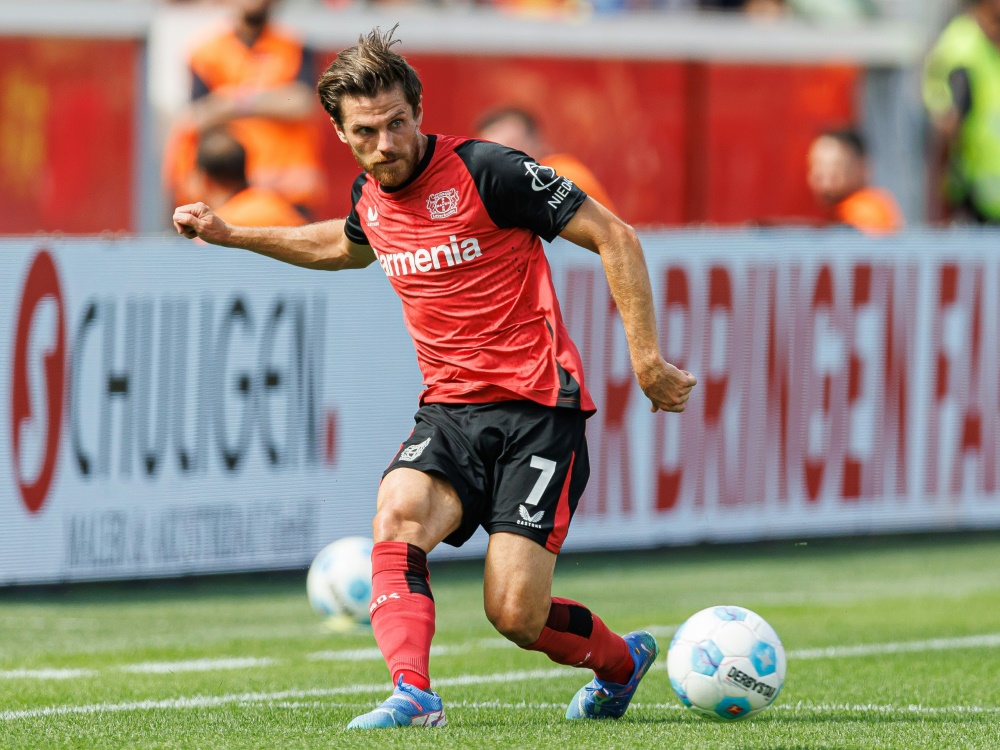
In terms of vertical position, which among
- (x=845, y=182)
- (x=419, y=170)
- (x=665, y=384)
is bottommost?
(x=665, y=384)

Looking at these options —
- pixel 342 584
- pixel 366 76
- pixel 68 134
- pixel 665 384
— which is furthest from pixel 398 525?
pixel 68 134

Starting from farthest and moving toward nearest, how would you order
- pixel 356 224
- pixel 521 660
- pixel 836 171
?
1. pixel 836 171
2. pixel 521 660
3. pixel 356 224

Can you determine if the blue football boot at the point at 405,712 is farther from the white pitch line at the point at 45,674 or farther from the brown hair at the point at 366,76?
the white pitch line at the point at 45,674

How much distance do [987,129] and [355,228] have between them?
31.7ft

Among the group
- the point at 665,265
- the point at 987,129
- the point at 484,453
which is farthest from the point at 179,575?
the point at 987,129

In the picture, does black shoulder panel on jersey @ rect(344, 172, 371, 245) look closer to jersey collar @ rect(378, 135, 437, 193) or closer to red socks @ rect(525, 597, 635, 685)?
jersey collar @ rect(378, 135, 437, 193)

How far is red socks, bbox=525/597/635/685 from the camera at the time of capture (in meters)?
6.20

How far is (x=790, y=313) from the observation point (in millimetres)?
11922

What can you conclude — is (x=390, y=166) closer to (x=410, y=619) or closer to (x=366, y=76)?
(x=366, y=76)

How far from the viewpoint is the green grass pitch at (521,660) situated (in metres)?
6.01

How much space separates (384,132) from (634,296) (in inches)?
35.3

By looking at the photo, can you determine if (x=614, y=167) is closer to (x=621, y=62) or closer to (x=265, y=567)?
(x=621, y=62)

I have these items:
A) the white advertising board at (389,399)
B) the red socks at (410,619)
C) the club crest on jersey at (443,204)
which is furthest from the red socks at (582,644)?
the white advertising board at (389,399)

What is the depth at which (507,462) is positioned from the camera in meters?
6.14
